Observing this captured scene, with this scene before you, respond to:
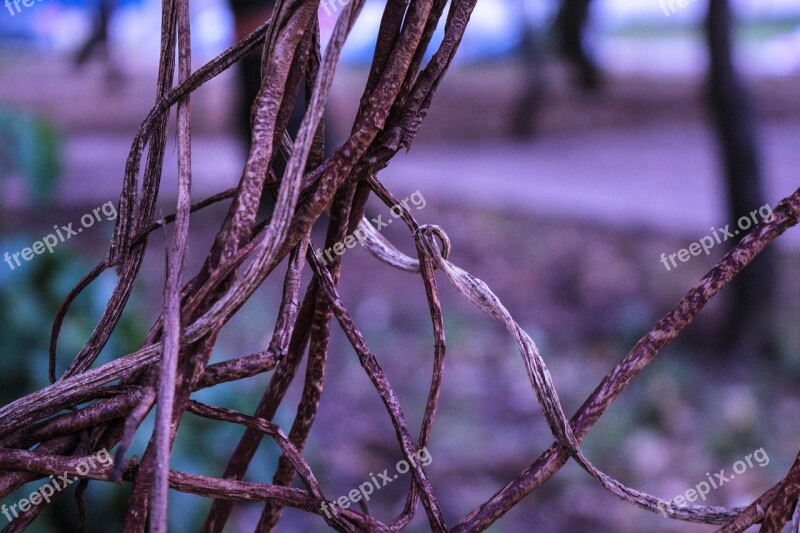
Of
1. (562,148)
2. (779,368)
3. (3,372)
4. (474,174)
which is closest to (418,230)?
(3,372)

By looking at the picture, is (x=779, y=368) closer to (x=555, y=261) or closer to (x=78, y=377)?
(x=555, y=261)
